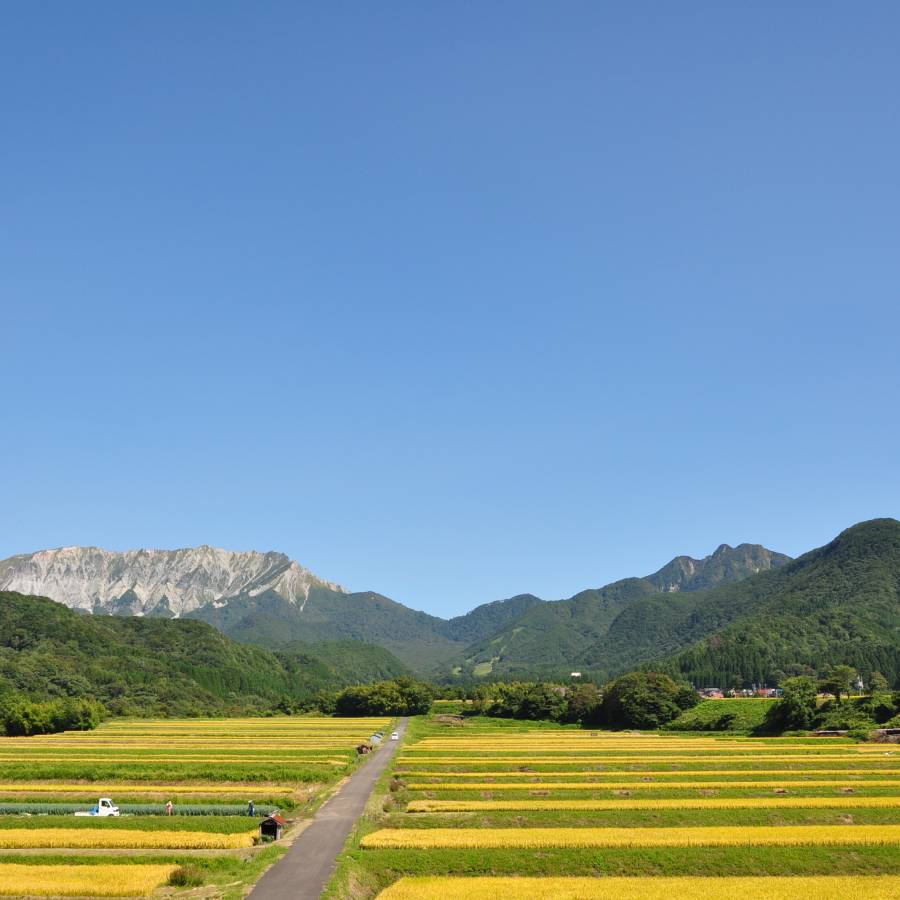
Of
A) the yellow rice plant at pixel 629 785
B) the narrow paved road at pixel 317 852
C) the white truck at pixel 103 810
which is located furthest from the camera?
the yellow rice plant at pixel 629 785

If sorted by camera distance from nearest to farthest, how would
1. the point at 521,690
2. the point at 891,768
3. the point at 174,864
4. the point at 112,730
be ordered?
the point at 174,864, the point at 891,768, the point at 112,730, the point at 521,690

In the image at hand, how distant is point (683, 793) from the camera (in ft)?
189

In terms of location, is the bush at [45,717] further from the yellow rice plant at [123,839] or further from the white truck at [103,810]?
the yellow rice plant at [123,839]

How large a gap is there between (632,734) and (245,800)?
235 ft

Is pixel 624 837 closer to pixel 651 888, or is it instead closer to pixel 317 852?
pixel 651 888

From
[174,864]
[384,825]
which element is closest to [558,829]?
[384,825]

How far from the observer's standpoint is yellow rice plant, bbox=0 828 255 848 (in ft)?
137

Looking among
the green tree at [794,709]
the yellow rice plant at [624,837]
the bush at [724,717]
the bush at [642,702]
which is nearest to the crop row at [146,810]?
the yellow rice plant at [624,837]

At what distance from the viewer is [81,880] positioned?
35.0 metres

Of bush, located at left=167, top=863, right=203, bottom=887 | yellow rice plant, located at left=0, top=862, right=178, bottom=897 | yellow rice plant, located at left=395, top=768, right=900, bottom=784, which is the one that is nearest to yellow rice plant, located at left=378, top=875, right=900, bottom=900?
bush, located at left=167, top=863, right=203, bottom=887

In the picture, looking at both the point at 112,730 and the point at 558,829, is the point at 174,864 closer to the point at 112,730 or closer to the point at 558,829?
the point at 558,829

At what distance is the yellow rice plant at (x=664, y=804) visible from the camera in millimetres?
51688

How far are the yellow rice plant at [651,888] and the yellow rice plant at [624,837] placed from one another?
4201 mm

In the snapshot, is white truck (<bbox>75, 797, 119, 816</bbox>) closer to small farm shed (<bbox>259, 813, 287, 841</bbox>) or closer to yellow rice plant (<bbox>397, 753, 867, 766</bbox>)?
small farm shed (<bbox>259, 813, 287, 841</bbox>)
